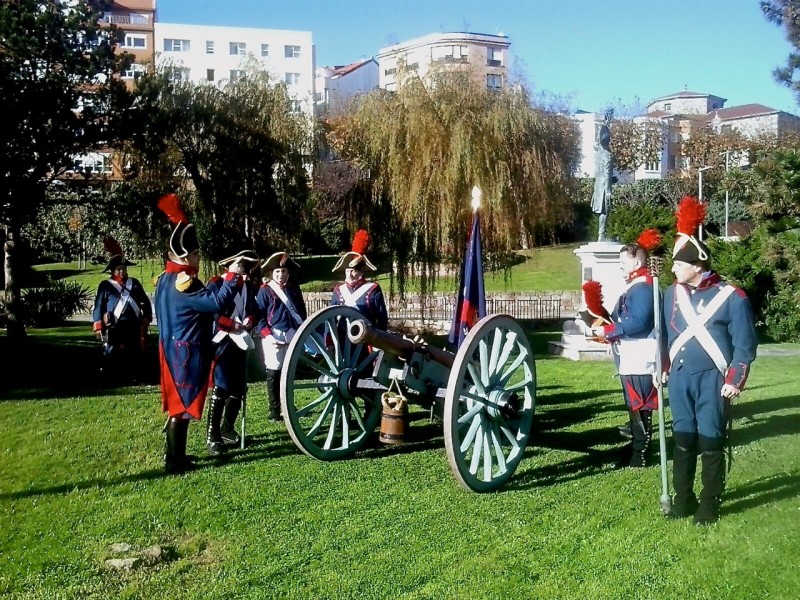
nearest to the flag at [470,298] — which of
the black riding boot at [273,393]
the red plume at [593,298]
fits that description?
the red plume at [593,298]

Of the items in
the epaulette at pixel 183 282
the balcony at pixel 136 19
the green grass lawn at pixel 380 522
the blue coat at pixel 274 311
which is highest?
the balcony at pixel 136 19

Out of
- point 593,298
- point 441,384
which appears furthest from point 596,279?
point 441,384

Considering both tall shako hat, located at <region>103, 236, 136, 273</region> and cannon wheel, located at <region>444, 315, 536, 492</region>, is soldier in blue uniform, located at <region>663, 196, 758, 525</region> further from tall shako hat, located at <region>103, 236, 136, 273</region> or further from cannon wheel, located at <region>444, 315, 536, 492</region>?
tall shako hat, located at <region>103, 236, 136, 273</region>

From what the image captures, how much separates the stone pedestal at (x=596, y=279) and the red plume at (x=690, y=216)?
8.94 m

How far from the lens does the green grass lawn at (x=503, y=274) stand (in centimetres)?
3152

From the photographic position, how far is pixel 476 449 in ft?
20.7

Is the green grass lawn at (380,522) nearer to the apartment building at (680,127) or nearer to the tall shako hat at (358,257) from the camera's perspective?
the tall shako hat at (358,257)

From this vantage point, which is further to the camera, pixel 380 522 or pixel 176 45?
pixel 176 45

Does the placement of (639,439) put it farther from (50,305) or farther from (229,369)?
(50,305)

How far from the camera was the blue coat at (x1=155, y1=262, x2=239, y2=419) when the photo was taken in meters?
6.74

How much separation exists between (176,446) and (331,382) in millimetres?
1346

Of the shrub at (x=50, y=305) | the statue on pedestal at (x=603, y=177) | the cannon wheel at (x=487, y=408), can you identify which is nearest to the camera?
the cannon wheel at (x=487, y=408)

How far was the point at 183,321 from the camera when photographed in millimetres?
6789

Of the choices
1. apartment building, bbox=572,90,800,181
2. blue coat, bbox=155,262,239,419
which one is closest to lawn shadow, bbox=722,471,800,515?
blue coat, bbox=155,262,239,419
